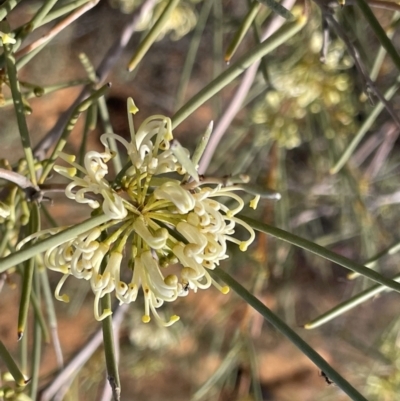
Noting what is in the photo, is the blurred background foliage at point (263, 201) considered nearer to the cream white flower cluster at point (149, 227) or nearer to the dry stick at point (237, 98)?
the dry stick at point (237, 98)

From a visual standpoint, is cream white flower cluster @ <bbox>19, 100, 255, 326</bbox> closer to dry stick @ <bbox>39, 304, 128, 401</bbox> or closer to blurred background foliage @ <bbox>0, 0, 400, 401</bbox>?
dry stick @ <bbox>39, 304, 128, 401</bbox>

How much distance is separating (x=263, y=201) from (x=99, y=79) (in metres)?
Result: 0.58

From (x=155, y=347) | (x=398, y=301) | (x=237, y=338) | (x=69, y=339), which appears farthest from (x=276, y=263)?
(x=69, y=339)

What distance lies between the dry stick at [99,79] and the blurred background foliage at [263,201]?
0.78 ft

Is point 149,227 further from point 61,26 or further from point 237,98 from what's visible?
point 237,98

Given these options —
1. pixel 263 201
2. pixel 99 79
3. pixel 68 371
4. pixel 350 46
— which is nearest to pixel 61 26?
pixel 99 79

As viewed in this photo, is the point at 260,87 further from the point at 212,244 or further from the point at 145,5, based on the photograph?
the point at 212,244

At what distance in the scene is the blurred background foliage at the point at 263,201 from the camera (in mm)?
803

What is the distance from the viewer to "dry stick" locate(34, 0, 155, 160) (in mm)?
461

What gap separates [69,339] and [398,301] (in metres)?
0.95

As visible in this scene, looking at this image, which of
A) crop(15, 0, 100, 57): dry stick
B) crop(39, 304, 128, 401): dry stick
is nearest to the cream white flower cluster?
crop(15, 0, 100, 57): dry stick

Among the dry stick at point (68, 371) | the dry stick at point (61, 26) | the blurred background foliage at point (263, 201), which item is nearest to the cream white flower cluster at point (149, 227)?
the dry stick at point (61, 26)

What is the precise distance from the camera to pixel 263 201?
978 millimetres

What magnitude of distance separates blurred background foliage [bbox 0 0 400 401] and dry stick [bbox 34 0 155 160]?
0.24 metres
